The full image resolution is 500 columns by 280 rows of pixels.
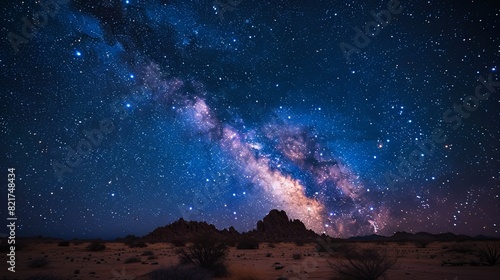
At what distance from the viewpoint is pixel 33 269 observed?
14305 mm

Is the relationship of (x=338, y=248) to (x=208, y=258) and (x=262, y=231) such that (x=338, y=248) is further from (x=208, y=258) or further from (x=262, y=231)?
(x=262, y=231)

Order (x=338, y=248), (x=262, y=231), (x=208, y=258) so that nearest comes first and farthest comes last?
(x=208, y=258)
(x=338, y=248)
(x=262, y=231)

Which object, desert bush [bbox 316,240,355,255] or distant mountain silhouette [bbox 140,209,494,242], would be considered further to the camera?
distant mountain silhouette [bbox 140,209,494,242]

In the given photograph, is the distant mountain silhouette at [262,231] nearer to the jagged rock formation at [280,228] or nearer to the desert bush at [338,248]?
the jagged rock formation at [280,228]

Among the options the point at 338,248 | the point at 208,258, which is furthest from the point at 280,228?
the point at 208,258

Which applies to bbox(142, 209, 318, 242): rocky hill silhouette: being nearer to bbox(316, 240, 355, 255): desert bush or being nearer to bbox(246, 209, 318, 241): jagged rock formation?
bbox(246, 209, 318, 241): jagged rock formation

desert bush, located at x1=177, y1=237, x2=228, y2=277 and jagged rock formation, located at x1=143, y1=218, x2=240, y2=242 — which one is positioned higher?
desert bush, located at x1=177, y1=237, x2=228, y2=277

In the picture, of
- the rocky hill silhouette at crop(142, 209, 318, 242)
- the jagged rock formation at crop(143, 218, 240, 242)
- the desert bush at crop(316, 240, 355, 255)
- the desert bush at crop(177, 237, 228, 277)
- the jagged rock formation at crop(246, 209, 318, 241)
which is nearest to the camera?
the desert bush at crop(177, 237, 228, 277)

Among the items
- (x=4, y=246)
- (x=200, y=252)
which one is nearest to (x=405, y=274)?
(x=200, y=252)

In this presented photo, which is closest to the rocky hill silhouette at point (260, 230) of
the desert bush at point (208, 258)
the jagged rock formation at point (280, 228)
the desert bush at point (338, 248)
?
the jagged rock formation at point (280, 228)

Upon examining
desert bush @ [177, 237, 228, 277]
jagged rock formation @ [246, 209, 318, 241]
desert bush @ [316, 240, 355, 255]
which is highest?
desert bush @ [177, 237, 228, 277]

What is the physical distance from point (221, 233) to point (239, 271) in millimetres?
73901

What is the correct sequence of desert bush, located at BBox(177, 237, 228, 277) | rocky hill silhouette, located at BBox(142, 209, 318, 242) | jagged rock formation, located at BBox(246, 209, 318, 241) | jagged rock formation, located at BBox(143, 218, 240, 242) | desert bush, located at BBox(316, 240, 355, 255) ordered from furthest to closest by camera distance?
jagged rock formation, located at BBox(246, 209, 318, 241), rocky hill silhouette, located at BBox(142, 209, 318, 242), jagged rock formation, located at BBox(143, 218, 240, 242), desert bush, located at BBox(316, 240, 355, 255), desert bush, located at BBox(177, 237, 228, 277)

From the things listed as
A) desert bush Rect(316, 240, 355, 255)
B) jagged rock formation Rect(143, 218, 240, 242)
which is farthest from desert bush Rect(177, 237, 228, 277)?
jagged rock formation Rect(143, 218, 240, 242)
